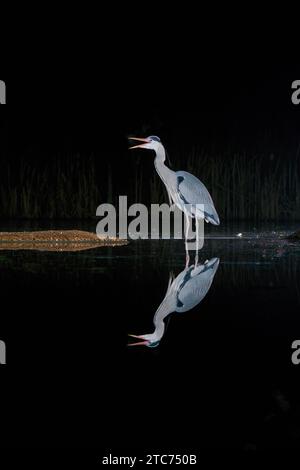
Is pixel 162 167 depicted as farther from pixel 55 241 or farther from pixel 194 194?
pixel 55 241

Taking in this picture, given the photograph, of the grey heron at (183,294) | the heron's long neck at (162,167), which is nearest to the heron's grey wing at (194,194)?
the heron's long neck at (162,167)

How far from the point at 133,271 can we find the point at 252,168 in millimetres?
6165

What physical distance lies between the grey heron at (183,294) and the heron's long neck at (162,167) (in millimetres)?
3010

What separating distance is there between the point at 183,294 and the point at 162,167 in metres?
4.76

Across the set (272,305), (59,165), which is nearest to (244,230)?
(59,165)

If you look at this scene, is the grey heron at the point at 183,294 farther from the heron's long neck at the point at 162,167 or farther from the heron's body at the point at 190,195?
the heron's long neck at the point at 162,167

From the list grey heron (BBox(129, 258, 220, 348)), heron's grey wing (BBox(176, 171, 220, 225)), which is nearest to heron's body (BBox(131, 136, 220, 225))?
heron's grey wing (BBox(176, 171, 220, 225))

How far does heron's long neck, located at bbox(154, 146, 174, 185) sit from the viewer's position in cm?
890

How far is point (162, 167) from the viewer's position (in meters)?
8.98

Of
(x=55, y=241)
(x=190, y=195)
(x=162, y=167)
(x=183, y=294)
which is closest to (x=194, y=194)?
(x=190, y=195)

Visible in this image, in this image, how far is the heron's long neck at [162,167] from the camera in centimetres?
890

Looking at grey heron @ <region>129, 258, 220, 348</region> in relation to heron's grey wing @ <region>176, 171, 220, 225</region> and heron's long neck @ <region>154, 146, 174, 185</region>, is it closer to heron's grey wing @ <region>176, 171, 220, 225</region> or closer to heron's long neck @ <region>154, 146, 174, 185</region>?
heron's grey wing @ <region>176, 171, 220, 225</region>

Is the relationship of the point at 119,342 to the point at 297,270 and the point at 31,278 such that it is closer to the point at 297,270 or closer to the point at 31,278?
the point at 31,278

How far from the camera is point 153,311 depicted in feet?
12.4
